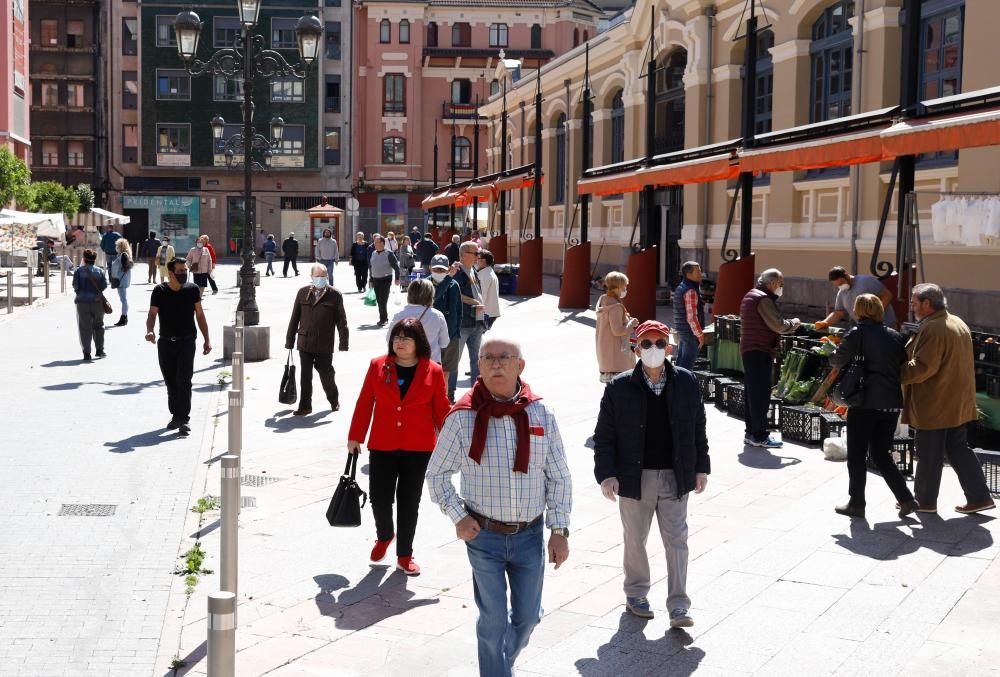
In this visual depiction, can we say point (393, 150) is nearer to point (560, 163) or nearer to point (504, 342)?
point (560, 163)

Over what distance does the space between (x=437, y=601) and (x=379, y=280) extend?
18.0 m

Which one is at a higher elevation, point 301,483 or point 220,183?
point 220,183

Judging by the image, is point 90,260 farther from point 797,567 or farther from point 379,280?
point 797,567

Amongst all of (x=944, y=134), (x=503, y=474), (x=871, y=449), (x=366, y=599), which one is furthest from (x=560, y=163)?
(x=503, y=474)

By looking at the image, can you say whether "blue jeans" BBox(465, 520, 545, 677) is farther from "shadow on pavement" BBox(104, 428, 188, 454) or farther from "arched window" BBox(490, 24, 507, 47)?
"arched window" BBox(490, 24, 507, 47)

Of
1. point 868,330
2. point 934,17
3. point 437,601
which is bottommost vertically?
point 437,601

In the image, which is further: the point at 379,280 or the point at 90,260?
the point at 379,280

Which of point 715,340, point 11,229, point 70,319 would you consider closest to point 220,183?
point 11,229

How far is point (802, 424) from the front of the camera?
12352 mm

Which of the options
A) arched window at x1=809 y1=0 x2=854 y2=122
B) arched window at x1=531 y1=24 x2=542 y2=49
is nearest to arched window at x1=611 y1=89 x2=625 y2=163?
arched window at x1=809 y1=0 x2=854 y2=122

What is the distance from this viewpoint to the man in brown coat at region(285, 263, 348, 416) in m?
13.3

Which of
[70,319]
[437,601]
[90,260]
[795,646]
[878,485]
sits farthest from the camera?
[70,319]

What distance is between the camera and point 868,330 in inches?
366

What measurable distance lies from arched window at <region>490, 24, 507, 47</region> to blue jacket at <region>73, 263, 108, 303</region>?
177ft
